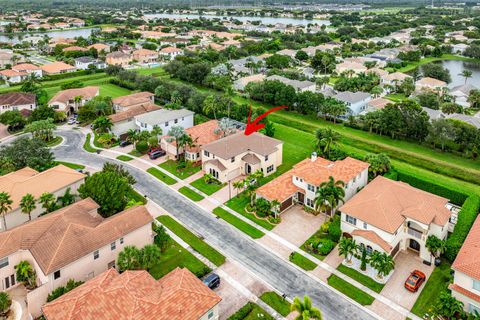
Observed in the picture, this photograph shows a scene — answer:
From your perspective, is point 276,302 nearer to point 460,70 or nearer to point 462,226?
point 462,226

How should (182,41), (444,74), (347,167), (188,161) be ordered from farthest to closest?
(182,41) → (444,74) → (188,161) → (347,167)

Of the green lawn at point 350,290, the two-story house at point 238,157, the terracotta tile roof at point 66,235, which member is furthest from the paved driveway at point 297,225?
the terracotta tile roof at point 66,235

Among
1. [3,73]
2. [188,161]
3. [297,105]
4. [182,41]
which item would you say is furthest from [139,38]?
[188,161]

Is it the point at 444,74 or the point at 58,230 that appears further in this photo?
the point at 444,74

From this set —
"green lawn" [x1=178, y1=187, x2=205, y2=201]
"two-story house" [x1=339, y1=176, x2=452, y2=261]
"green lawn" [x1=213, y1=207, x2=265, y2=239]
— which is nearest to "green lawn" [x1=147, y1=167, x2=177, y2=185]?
"green lawn" [x1=178, y1=187, x2=205, y2=201]

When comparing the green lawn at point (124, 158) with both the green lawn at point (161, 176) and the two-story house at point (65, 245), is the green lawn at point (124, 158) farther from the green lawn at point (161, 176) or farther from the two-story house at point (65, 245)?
the two-story house at point (65, 245)

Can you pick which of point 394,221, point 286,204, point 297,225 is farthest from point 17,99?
point 394,221

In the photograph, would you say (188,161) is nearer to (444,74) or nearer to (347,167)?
(347,167)

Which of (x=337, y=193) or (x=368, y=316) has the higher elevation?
(x=337, y=193)
